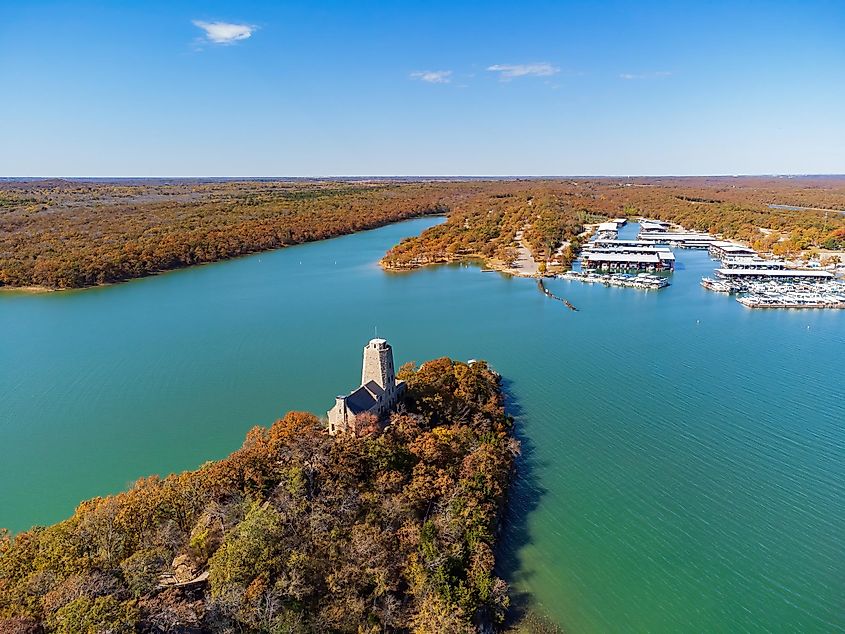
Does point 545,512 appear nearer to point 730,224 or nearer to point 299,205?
point 730,224

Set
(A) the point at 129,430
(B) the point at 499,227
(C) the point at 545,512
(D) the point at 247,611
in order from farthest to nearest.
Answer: (B) the point at 499,227, (A) the point at 129,430, (C) the point at 545,512, (D) the point at 247,611

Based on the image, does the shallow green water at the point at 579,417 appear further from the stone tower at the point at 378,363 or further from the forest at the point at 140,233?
the stone tower at the point at 378,363

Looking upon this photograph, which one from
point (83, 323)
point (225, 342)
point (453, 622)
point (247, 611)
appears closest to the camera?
point (247, 611)

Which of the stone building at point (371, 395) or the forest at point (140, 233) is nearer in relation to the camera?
the stone building at point (371, 395)

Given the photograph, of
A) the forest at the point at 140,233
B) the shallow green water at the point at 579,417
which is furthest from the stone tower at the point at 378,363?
the forest at the point at 140,233

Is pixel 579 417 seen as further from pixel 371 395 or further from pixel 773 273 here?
pixel 773 273

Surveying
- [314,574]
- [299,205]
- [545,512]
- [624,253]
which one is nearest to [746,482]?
[545,512]

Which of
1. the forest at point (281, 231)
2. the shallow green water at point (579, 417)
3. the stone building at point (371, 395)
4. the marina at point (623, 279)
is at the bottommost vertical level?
the shallow green water at point (579, 417)
